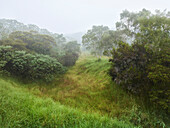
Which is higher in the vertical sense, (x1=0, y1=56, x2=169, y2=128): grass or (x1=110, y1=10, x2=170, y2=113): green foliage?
(x1=110, y1=10, x2=170, y2=113): green foliage

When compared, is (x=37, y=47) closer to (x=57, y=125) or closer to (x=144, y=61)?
(x=57, y=125)

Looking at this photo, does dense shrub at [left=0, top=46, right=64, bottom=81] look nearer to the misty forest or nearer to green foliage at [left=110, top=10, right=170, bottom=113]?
the misty forest

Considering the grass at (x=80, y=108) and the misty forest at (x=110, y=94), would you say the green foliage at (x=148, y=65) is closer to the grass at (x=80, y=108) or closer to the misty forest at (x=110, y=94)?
the misty forest at (x=110, y=94)

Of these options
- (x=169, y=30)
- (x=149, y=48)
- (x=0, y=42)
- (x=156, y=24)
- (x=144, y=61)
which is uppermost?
(x=156, y=24)

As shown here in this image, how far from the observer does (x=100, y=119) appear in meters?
3.11

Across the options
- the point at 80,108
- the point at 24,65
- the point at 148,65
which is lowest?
the point at 80,108

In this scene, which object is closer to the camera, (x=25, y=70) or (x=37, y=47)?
(x=25, y=70)

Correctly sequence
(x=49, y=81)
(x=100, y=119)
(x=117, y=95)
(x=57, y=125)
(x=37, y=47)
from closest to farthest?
(x=57, y=125)
(x=100, y=119)
(x=117, y=95)
(x=49, y=81)
(x=37, y=47)

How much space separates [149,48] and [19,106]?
21.4 feet

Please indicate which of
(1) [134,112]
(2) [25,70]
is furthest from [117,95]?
(2) [25,70]


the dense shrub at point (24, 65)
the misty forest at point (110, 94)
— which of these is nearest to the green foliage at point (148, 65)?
the misty forest at point (110, 94)

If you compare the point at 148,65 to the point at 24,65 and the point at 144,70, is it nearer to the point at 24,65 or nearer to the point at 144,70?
the point at 144,70

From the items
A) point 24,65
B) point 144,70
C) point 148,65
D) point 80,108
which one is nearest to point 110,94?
point 80,108

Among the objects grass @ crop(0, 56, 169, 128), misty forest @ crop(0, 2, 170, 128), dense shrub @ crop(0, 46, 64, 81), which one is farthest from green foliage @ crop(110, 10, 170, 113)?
dense shrub @ crop(0, 46, 64, 81)
